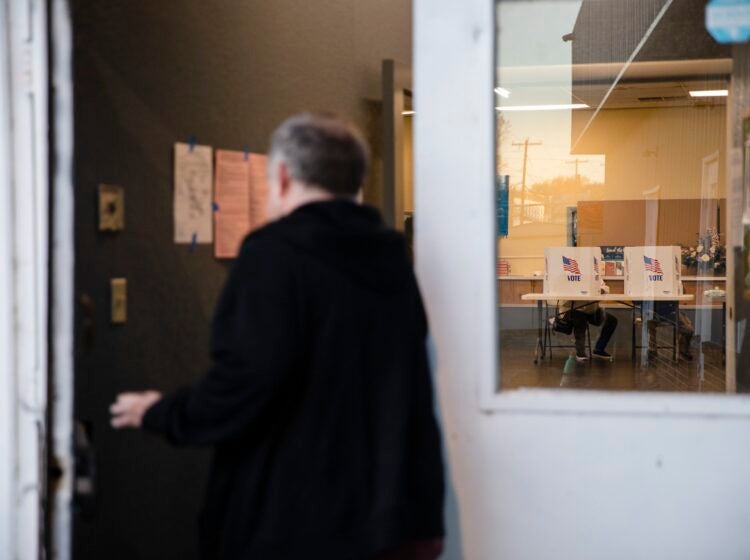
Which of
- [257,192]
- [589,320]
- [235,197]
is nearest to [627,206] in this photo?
[589,320]

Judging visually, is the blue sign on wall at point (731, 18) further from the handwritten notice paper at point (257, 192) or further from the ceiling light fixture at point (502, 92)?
the handwritten notice paper at point (257, 192)

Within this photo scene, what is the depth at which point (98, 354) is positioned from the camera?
2.47 m

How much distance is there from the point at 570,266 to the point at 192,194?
731cm

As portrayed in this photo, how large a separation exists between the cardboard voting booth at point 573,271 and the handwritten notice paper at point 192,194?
23.0 ft

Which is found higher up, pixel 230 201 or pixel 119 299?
pixel 230 201

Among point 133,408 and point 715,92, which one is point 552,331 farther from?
point 133,408

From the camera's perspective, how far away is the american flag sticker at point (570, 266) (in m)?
9.73

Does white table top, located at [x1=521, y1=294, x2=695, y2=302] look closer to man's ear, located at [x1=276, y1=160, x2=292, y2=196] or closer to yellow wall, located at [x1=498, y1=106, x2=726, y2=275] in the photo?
yellow wall, located at [x1=498, y1=106, x2=726, y2=275]

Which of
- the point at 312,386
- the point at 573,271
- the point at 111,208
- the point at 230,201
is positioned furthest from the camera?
the point at 573,271

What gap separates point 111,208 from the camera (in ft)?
8.16

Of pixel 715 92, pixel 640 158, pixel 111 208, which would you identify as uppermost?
pixel 640 158

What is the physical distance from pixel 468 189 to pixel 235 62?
136cm

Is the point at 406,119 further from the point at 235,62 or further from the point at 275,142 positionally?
the point at 275,142

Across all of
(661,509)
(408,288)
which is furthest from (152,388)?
(661,509)
